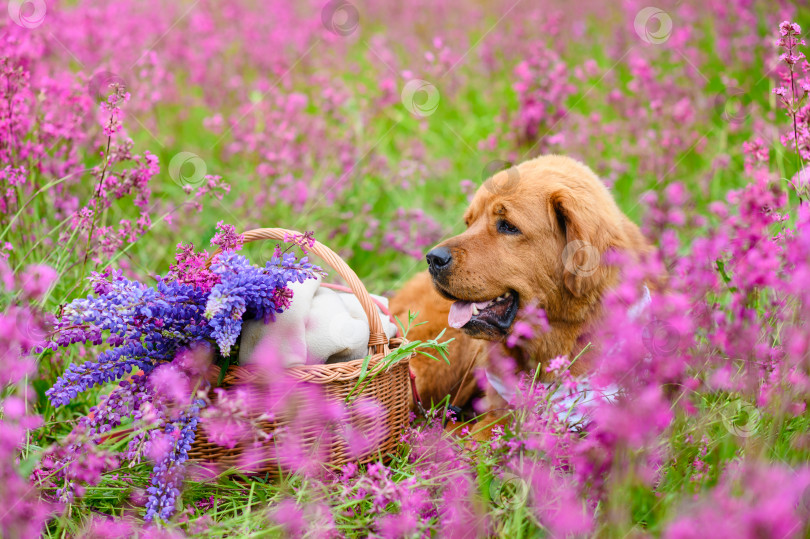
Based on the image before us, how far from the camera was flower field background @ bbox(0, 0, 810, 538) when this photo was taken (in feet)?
5.16

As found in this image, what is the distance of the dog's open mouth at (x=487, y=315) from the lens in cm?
268

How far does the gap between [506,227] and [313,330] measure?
99 centimetres

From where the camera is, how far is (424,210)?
4703 millimetres

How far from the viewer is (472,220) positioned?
302 cm

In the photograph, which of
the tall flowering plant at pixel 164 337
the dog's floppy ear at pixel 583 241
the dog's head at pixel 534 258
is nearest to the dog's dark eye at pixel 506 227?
the dog's head at pixel 534 258

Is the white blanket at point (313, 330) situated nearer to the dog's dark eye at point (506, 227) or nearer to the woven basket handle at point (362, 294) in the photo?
the woven basket handle at point (362, 294)

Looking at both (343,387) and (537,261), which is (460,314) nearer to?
(537,261)

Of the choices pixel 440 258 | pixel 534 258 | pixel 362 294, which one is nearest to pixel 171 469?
pixel 362 294

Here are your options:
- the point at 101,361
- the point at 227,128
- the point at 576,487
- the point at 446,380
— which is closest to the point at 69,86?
the point at 227,128

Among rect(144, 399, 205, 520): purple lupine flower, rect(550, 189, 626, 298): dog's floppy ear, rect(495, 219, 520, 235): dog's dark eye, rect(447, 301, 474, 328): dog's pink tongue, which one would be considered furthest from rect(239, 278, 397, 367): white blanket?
rect(550, 189, 626, 298): dog's floppy ear

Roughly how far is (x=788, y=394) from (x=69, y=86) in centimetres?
338

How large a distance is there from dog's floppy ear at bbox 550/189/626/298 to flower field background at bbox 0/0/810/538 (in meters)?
0.33

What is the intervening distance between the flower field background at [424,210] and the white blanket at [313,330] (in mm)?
340

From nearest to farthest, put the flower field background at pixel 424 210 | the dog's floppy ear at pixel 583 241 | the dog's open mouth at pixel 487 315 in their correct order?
the flower field background at pixel 424 210, the dog's floppy ear at pixel 583 241, the dog's open mouth at pixel 487 315
